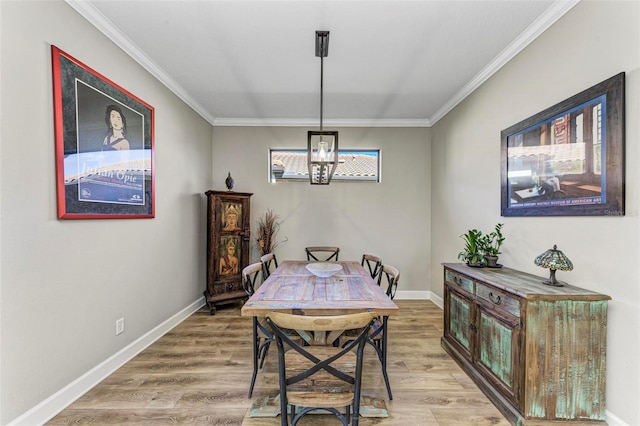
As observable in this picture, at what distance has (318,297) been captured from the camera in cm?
191

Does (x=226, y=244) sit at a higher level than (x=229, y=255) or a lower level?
higher

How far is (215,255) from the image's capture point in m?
3.52

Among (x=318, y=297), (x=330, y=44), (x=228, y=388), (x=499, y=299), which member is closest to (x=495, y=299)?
(x=499, y=299)

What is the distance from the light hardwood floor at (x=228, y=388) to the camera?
177 centimetres

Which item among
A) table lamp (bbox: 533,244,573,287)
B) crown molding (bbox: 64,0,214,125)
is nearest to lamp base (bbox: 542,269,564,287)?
table lamp (bbox: 533,244,573,287)

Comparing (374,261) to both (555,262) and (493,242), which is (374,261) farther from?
(555,262)

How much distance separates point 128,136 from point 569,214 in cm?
352

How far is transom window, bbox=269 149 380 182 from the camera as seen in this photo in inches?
170

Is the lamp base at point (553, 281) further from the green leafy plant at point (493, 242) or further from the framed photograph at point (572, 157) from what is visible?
the green leafy plant at point (493, 242)

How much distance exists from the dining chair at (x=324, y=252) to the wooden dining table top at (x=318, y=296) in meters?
1.26

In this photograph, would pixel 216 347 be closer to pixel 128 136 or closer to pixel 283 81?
pixel 128 136

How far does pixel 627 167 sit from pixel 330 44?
7.26 feet

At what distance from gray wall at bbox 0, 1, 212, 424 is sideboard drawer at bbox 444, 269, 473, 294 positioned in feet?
9.79

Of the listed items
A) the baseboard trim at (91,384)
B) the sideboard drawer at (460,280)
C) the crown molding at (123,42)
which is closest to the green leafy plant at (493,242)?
the sideboard drawer at (460,280)
